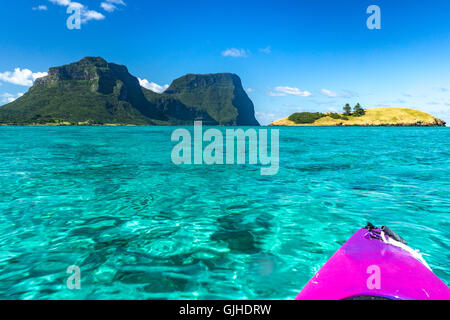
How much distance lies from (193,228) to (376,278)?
4653mm

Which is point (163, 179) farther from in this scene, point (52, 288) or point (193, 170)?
point (52, 288)

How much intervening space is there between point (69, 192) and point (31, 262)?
5569mm

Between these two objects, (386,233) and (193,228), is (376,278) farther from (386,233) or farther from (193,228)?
(193,228)

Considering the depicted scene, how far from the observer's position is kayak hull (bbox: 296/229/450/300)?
320 cm

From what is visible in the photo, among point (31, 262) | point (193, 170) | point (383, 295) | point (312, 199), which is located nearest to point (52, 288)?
point (31, 262)

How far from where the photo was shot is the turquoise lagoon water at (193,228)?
15.0 feet

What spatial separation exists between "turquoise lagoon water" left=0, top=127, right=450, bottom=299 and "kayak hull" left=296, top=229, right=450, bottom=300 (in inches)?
35.2

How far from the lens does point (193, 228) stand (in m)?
6.93
